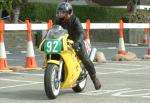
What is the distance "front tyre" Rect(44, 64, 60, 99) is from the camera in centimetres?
1005

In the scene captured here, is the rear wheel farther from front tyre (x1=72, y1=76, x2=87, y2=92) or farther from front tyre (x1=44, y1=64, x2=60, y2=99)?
front tyre (x1=44, y1=64, x2=60, y2=99)

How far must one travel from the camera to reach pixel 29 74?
49.1 feet

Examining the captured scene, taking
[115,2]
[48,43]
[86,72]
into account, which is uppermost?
[48,43]

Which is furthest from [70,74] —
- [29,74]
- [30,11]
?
[30,11]

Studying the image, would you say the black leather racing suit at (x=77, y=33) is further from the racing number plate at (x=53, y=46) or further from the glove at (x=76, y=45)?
the racing number plate at (x=53, y=46)

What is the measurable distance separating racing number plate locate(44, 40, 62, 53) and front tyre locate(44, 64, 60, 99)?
26cm

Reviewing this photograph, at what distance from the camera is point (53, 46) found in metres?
10.2

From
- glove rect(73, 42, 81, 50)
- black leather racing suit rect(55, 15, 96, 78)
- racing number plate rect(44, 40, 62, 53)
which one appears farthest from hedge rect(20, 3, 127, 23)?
racing number plate rect(44, 40, 62, 53)

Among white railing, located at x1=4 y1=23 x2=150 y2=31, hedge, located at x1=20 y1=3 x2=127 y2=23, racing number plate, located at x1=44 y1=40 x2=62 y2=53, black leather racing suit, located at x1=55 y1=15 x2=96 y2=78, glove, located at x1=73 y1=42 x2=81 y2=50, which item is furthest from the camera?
hedge, located at x1=20 y1=3 x2=127 y2=23

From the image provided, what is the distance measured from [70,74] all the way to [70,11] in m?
1.12

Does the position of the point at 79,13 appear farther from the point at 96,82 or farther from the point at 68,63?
the point at 68,63

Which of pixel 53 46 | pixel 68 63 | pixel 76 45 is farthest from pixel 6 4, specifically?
pixel 53 46

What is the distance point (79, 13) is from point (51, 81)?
2991 centimetres

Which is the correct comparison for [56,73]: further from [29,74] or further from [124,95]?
[29,74]
